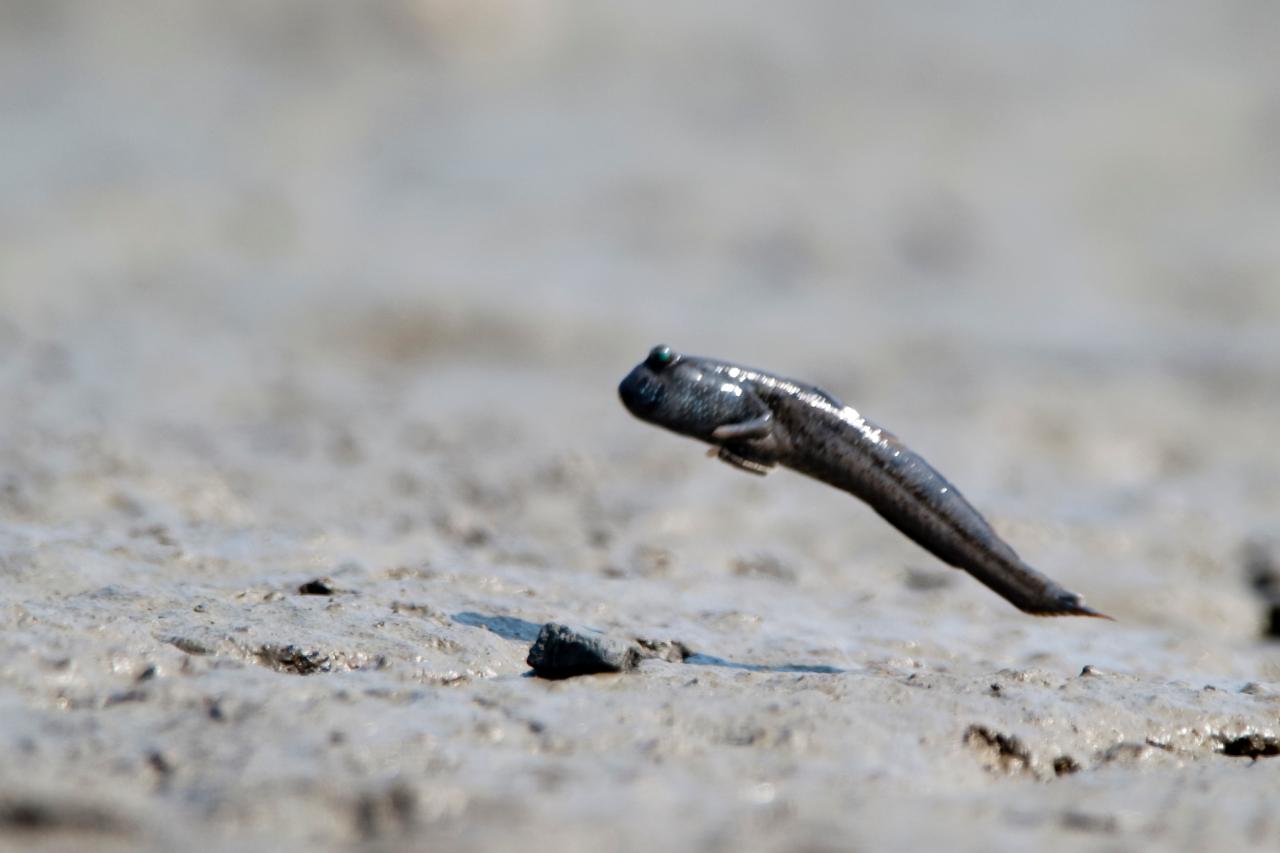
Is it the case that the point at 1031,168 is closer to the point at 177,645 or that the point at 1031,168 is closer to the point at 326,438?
the point at 326,438

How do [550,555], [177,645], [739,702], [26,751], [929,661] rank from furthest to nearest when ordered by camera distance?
[550,555], [929,661], [177,645], [739,702], [26,751]

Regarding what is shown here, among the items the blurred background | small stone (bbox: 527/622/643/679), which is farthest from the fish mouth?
the blurred background

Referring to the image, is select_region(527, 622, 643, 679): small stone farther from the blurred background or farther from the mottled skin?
the blurred background

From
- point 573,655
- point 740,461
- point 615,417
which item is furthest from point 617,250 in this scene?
point 573,655

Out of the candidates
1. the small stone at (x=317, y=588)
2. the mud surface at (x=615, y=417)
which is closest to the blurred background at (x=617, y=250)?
the mud surface at (x=615, y=417)

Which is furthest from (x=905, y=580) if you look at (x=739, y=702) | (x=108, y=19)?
(x=108, y=19)

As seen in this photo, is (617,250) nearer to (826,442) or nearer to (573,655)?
(826,442)

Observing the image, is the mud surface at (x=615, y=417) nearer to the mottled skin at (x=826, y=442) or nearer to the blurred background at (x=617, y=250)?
the blurred background at (x=617, y=250)
